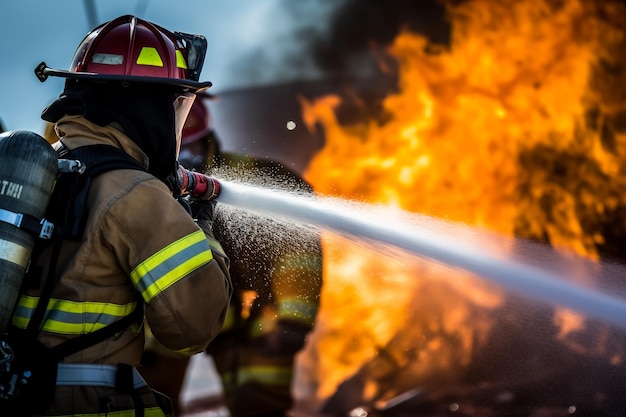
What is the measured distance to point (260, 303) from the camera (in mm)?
4934

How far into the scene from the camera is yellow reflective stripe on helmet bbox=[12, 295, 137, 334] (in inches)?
76.0

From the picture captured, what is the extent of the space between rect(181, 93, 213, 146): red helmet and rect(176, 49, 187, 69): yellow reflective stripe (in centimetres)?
316

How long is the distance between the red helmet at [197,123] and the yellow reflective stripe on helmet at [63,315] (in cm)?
367

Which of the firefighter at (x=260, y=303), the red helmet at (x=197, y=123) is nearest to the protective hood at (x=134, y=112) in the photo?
the firefighter at (x=260, y=303)

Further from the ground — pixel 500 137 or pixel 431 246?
pixel 431 246

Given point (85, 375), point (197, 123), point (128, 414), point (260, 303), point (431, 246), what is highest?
point (85, 375)

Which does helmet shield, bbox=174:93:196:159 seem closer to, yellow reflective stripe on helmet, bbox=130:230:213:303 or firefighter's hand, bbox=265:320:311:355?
yellow reflective stripe on helmet, bbox=130:230:213:303

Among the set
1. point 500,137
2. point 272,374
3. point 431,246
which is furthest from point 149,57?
point 500,137

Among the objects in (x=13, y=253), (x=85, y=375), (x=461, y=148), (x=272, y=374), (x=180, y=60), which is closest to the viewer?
(x=13, y=253)

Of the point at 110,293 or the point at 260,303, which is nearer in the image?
the point at 110,293

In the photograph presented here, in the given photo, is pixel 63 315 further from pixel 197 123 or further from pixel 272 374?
pixel 197 123

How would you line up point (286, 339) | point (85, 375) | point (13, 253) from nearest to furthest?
1. point (13, 253)
2. point (85, 375)
3. point (286, 339)

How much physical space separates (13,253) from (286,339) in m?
2.84

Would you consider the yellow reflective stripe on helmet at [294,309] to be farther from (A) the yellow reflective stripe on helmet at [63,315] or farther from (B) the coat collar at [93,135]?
(A) the yellow reflective stripe on helmet at [63,315]
